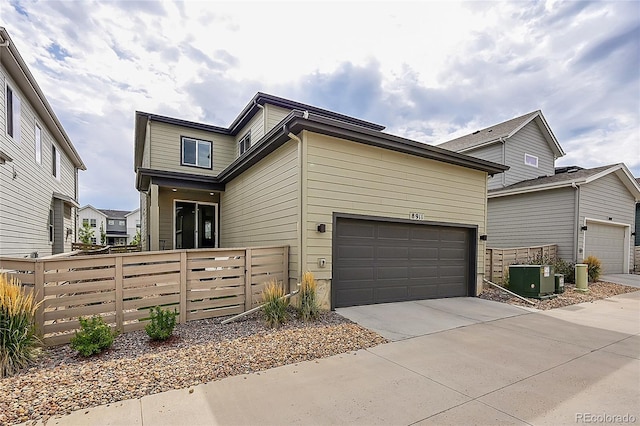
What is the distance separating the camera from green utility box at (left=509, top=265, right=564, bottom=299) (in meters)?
8.23

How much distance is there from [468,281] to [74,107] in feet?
54.1

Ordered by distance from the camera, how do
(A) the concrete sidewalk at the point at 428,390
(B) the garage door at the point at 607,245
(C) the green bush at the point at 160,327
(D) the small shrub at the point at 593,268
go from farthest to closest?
(B) the garage door at the point at 607,245
(D) the small shrub at the point at 593,268
(C) the green bush at the point at 160,327
(A) the concrete sidewalk at the point at 428,390

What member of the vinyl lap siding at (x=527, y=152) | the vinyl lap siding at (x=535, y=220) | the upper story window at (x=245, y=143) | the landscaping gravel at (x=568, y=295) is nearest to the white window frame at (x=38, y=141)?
the upper story window at (x=245, y=143)

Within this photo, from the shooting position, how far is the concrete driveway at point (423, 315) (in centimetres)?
544

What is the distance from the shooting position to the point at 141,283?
501 centimetres

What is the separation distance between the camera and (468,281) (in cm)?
866

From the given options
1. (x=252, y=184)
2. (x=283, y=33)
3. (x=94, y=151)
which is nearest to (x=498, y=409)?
(x=252, y=184)

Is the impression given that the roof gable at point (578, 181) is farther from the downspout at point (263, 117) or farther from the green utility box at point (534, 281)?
the downspout at point (263, 117)

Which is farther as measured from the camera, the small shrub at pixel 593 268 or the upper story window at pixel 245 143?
the upper story window at pixel 245 143

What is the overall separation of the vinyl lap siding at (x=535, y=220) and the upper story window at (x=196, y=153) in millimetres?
13353

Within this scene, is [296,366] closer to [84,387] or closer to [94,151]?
[84,387]

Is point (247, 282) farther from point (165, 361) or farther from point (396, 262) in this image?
point (396, 262)

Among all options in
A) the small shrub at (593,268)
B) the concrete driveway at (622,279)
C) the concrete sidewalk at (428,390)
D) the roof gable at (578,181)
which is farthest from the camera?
the roof gable at (578,181)

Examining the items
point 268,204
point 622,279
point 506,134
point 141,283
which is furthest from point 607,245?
point 141,283
